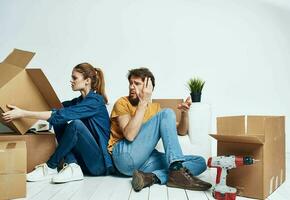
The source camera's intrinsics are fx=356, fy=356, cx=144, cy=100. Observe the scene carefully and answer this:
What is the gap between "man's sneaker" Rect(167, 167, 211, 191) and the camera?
1.87 metres

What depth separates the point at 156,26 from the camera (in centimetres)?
344

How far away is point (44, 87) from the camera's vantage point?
2.30 metres

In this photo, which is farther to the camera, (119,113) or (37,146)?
(37,146)

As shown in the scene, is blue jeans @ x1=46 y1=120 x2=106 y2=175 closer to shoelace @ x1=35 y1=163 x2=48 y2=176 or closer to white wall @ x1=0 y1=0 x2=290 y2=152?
shoelace @ x1=35 y1=163 x2=48 y2=176

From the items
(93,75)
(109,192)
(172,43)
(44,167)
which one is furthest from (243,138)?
(172,43)

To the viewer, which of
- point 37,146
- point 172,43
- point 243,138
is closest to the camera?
point 243,138

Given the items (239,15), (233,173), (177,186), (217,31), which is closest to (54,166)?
(177,186)

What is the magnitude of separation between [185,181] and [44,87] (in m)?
1.09

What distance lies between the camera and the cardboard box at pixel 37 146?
2.36m

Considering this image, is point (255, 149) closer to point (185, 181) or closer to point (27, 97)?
point (185, 181)

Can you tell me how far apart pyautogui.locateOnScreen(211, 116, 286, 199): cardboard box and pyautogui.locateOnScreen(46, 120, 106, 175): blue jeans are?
792mm

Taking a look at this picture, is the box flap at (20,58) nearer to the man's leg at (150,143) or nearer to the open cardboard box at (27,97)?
the open cardboard box at (27,97)

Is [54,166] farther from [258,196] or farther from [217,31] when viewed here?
→ [217,31]

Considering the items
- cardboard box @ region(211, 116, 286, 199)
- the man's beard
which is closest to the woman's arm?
the man's beard
